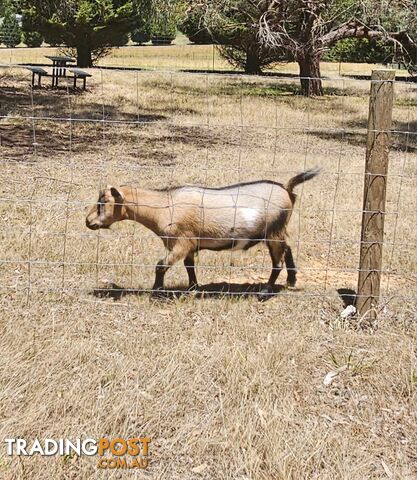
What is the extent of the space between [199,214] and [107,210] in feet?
2.20

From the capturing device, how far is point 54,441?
10.6 feet

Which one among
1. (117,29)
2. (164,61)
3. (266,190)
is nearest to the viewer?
(266,190)

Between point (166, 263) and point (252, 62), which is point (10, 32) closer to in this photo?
point (252, 62)

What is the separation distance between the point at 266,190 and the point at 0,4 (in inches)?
542

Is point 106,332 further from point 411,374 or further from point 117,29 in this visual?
point 117,29

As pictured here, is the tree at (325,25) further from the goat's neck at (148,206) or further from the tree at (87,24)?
the goat's neck at (148,206)

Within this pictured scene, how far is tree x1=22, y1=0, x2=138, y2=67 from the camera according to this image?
27188mm

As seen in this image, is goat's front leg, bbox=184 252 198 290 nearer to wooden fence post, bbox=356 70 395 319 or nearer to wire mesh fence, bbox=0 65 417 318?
wire mesh fence, bbox=0 65 417 318

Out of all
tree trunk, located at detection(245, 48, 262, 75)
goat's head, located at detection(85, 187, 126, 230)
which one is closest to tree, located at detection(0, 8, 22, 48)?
tree trunk, located at detection(245, 48, 262, 75)

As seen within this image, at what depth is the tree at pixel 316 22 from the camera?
19094 mm

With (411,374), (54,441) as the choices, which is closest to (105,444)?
(54,441)

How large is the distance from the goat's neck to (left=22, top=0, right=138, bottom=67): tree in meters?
23.3

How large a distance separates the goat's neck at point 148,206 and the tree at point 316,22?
46.9 ft

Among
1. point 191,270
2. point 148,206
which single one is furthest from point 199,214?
point 191,270
